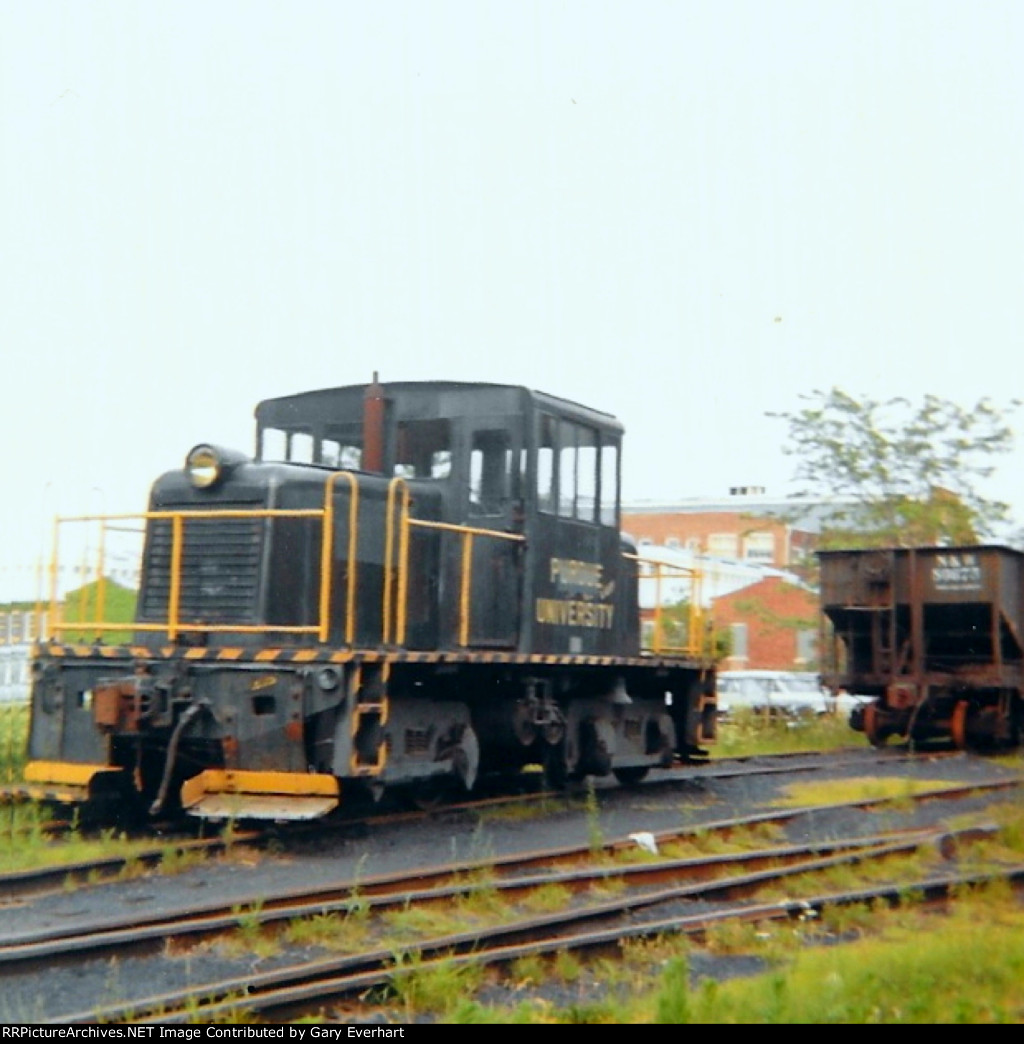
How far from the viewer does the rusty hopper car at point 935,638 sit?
19.7m

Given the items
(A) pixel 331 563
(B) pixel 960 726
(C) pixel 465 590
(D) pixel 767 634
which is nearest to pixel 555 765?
(C) pixel 465 590

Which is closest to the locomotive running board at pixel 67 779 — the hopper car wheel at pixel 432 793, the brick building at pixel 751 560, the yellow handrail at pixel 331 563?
the yellow handrail at pixel 331 563

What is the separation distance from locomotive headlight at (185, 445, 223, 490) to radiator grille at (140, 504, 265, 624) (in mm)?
223

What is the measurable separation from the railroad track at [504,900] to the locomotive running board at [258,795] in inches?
43.8

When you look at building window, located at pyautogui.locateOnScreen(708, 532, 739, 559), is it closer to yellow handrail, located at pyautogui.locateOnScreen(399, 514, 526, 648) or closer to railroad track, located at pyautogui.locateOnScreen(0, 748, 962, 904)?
railroad track, located at pyautogui.locateOnScreen(0, 748, 962, 904)

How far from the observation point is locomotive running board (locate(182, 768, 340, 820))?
373 inches

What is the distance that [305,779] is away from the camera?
9.56m

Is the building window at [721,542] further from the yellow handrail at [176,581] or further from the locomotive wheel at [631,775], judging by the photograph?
the yellow handrail at [176,581]

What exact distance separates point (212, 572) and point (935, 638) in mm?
12983

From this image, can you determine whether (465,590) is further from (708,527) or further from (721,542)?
(721,542)

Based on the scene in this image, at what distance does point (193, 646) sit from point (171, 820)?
1.42 meters

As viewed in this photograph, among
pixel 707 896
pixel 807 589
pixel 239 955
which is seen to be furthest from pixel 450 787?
pixel 807 589

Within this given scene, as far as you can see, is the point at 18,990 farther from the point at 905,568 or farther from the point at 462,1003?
the point at 905,568

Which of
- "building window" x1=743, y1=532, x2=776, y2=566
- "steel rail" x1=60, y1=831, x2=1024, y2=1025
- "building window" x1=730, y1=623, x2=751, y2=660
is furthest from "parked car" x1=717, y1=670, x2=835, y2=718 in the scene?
"building window" x1=743, y1=532, x2=776, y2=566
